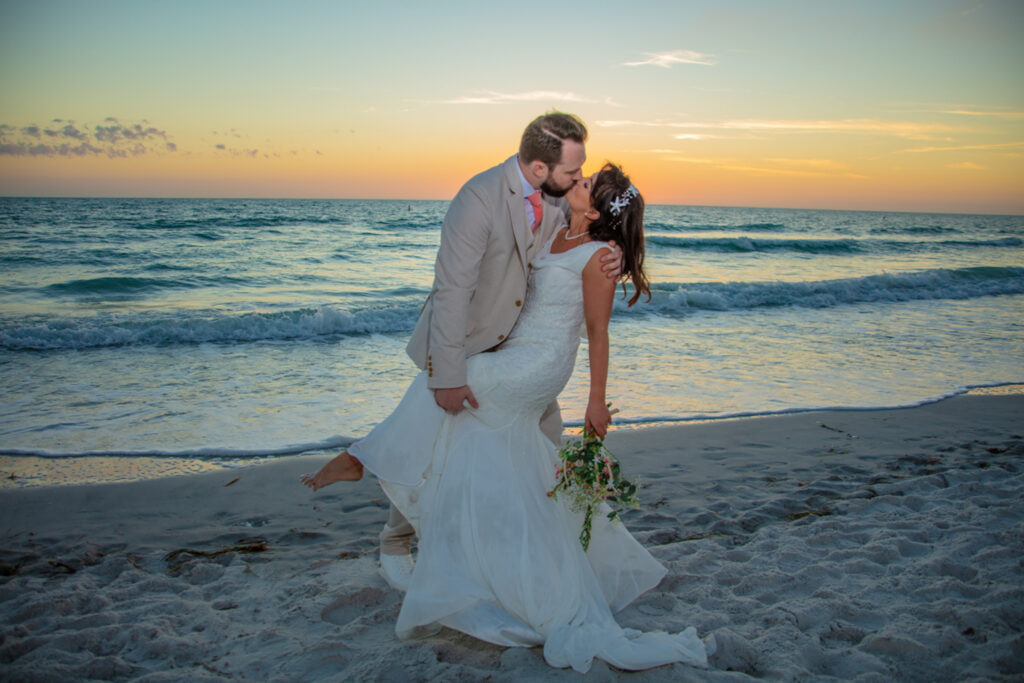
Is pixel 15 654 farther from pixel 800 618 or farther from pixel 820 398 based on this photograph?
pixel 820 398

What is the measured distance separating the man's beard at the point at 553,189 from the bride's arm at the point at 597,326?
30 cm

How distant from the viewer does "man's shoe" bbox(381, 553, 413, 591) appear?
10.8ft

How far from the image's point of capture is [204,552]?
3.77 m

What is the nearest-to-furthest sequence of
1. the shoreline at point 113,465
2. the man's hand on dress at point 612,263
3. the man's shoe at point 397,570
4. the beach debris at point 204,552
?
the man's hand on dress at point 612,263 < the man's shoe at point 397,570 < the beach debris at point 204,552 < the shoreline at point 113,465

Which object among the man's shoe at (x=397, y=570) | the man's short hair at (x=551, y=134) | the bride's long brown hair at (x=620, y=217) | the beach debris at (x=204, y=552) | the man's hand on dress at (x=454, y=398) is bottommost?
the beach debris at (x=204, y=552)

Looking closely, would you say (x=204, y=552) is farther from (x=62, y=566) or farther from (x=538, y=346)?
(x=538, y=346)

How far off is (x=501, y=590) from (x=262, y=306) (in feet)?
36.4

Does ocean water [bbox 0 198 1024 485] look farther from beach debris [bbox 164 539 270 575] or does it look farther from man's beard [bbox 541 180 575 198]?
man's beard [bbox 541 180 575 198]

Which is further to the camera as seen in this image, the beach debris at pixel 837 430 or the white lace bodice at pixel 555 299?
the beach debris at pixel 837 430

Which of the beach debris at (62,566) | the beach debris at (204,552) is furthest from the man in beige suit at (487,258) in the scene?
the beach debris at (62,566)

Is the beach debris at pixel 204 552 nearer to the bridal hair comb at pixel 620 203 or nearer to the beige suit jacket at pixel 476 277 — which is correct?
the beige suit jacket at pixel 476 277

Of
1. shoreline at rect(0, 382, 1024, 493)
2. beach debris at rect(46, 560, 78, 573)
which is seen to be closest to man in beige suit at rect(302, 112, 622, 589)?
beach debris at rect(46, 560, 78, 573)

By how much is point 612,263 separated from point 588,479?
919mm

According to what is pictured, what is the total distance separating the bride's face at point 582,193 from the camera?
290 centimetres
